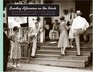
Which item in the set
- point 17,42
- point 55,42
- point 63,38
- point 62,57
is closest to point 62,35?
point 63,38

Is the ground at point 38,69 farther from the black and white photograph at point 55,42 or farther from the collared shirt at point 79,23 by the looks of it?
the collared shirt at point 79,23

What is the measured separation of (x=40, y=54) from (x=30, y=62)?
0.31 meters

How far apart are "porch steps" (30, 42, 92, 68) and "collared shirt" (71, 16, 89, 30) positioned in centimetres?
74

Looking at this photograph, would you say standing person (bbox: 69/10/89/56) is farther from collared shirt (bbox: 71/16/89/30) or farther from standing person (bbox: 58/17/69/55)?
standing person (bbox: 58/17/69/55)

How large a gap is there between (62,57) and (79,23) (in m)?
1.28

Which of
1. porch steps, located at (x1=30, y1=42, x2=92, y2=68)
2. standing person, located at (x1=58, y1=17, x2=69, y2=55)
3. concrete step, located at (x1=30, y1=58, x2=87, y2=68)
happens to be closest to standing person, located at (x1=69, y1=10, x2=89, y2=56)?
standing person, located at (x1=58, y1=17, x2=69, y2=55)

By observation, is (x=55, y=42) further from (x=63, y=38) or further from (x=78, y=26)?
(x=78, y=26)

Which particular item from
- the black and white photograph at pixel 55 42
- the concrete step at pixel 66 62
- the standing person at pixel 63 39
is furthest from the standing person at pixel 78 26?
the concrete step at pixel 66 62

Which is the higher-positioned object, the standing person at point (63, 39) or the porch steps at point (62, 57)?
the standing person at point (63, 39)

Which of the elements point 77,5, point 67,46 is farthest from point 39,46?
point 77,5

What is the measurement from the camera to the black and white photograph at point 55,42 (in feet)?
→ 16.3

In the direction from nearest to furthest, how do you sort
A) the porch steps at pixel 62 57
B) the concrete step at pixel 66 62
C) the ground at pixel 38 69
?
1. the ground at pixel 38 69
2. the porch steps at pixel 62 57
3. the concrete step at pixel 66 62

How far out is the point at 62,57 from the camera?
6.16m

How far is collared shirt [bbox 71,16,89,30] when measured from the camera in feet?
16.5
